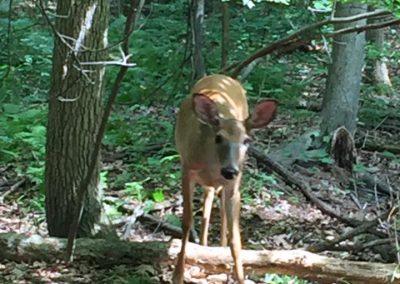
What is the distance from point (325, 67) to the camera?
14.4 meters

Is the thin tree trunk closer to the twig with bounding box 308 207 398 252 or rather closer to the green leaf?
the green leaf

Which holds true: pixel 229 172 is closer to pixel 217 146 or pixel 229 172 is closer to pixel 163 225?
pixel 217 146

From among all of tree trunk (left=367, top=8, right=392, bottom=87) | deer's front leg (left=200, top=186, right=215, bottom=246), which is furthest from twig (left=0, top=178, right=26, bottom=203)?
tree trunk (left=367, top=8, right=392, bottom=87)

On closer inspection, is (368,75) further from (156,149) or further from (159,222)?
(159,222)

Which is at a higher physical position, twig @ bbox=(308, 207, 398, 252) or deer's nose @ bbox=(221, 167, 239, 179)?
deer's nose @ bbox=(221, 167, 239, 179)

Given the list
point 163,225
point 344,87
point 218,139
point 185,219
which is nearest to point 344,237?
point 185,219

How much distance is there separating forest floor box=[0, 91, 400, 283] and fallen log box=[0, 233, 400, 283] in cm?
8

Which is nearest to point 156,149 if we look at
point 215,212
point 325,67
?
point 215,212

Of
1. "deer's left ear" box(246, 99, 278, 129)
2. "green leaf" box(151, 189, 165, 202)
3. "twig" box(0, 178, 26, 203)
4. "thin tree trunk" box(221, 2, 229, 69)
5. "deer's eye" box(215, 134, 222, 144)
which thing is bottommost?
"twig" box(0, 178, 26, 203)

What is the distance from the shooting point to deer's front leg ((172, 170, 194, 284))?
A: 5242 mm

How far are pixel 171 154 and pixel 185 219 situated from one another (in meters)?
3.52

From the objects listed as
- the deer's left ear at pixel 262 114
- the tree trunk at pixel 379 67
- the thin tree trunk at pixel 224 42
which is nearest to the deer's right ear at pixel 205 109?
the deer's left ear at pixel 262 114

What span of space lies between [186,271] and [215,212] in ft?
6.32

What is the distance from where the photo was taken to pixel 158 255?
5.50 meters
